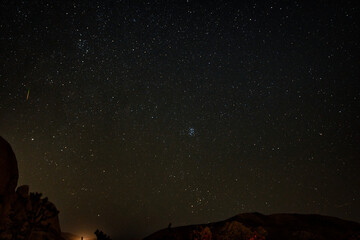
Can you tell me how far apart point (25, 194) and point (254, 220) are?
998 inches

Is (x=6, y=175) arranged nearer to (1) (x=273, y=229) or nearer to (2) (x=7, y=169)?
(2) (x=7, y=169)

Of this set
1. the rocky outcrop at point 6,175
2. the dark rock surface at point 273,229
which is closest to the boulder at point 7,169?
the rocky outcrop at point 6,175

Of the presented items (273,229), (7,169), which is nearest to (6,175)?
(7,169)

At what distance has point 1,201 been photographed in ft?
82.9

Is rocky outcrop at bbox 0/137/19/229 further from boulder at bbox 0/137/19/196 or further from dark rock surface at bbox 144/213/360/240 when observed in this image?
dark rock surface at bbox 144/213/360/240

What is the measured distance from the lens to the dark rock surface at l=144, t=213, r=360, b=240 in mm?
21953

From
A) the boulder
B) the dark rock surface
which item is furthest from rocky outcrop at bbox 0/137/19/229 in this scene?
the dark rock surface

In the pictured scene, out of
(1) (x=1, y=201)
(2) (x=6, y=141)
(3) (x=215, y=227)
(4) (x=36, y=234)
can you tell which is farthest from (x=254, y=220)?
(2) (x=6, y=141)

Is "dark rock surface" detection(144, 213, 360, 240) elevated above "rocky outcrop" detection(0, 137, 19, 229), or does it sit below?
below

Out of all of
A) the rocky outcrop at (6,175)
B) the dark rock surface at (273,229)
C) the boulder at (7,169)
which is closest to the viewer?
the dark rock surface at (273,229)

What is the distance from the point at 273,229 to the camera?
84.8 feet

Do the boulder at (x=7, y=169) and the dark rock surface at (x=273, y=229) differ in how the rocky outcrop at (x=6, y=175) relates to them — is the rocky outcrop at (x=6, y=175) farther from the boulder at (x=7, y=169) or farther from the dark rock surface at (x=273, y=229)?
the dark rock surface at (x=273, y=229)

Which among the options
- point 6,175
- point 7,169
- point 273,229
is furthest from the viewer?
point 7,169

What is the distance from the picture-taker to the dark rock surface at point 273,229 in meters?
22.0
